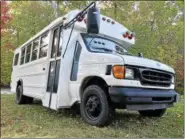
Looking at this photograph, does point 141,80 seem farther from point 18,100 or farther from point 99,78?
point 18,100

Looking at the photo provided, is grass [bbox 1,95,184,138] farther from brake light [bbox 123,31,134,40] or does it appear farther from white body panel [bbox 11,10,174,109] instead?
brake light [bbox 123,31,134,40]

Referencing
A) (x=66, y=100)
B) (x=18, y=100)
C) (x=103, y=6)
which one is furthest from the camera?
(x=103, y=6)

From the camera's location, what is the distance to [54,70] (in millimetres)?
6855

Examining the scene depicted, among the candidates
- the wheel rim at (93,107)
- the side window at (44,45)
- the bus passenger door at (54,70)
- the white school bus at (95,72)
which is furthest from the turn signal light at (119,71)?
the side window at (44,45)

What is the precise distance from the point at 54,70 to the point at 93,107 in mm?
1657

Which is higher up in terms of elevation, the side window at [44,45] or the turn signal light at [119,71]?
the side window at [44,45]

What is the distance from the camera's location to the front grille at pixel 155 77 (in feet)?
17.7

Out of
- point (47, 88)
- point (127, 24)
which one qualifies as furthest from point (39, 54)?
point (127, 24)

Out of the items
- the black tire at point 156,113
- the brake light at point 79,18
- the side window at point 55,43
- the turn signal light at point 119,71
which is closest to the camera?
the turn signal light at point 119,71

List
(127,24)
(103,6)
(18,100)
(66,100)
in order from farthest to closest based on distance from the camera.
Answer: (103,6) < (127,24) < (18,100) < (66,100)

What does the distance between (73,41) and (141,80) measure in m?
1.87

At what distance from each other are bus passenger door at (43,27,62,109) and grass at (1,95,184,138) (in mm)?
402

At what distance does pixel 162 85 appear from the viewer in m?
5.85

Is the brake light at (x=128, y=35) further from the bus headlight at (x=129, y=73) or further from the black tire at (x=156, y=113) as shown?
the bus headlight at (x=129, y=73)
